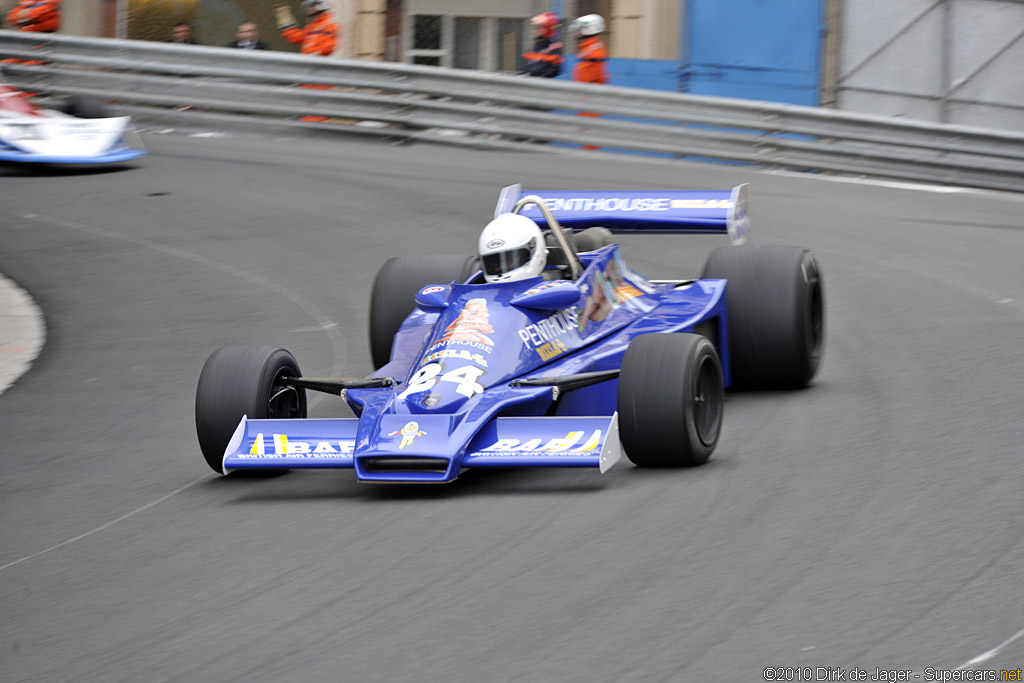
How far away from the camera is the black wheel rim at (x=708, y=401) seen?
274 inches

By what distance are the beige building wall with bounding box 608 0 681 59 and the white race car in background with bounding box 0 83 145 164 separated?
717cm

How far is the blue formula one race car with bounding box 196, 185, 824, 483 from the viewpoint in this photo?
6.62m

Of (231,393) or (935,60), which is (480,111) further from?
(231,393)

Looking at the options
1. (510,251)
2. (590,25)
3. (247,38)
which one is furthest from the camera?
(247,38)

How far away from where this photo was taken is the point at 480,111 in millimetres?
18094

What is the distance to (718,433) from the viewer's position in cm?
705

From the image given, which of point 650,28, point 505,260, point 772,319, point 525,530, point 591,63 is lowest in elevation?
point 525,530

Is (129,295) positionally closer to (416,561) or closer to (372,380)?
(372,380)

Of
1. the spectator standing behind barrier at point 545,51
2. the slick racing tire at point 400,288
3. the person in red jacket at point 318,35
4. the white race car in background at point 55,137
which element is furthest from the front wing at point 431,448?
the spectator standing behind barrier at point 545,51

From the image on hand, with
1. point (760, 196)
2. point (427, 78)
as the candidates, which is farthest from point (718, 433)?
point (427, 78)

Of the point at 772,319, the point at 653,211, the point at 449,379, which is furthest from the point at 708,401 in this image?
the point at 653,211

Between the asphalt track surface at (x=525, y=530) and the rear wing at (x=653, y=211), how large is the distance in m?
1.13

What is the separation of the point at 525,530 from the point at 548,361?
164 cm

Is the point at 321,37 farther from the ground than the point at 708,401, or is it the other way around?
the point at 321,37
